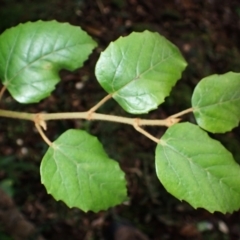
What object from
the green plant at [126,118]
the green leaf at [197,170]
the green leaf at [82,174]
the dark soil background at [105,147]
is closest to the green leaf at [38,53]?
the green plant at [126,118]

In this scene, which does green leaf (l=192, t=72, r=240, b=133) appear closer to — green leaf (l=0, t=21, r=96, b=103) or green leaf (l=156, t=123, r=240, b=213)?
green leaf (l=156, t=123, r=240, b=213)

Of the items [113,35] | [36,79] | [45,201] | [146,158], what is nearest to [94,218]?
[45,201]

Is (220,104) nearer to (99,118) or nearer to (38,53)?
(99,118)

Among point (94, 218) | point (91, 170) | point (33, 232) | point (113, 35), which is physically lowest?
point (94, 218)

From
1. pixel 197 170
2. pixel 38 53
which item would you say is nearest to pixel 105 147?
A: pixel 38 53

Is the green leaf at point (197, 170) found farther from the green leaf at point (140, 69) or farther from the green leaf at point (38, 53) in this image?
the green leaf at point (38, 53)

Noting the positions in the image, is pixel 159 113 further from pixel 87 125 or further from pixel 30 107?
pixel 30 107

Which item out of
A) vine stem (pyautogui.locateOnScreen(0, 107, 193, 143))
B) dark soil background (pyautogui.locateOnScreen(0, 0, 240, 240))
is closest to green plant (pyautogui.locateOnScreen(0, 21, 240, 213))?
vine stem (pyautogui.locateOnScreen(0, 107, 193, 143))
